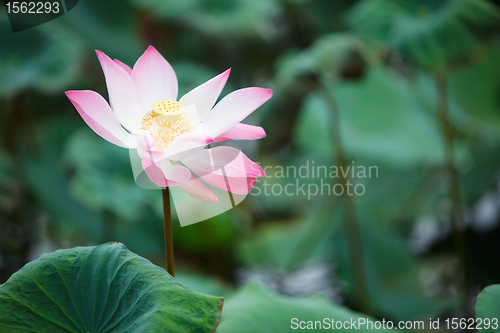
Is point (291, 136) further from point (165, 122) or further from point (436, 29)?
point (165, 122)

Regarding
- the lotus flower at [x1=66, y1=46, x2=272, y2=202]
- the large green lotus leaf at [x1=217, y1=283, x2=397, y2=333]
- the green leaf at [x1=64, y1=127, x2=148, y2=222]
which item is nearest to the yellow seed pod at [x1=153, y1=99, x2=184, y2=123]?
the lotus flower at [x1=66, y1=46, x2=272, y2=202]

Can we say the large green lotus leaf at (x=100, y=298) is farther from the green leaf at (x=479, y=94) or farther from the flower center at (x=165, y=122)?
the green leaf at (x=479, y=94)

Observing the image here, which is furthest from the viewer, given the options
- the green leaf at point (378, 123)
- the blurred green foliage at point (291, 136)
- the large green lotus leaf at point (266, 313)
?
the green leaf at point (378, 123)

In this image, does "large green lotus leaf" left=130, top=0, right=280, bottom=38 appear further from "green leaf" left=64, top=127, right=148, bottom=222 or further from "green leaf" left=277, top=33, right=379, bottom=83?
"green leaf" left=64, top=127, right=148, bottom=222

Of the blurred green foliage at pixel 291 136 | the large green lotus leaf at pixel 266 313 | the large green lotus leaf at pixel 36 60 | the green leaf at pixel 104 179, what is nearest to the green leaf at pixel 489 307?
the large green lotus leaf at pixel 266 313

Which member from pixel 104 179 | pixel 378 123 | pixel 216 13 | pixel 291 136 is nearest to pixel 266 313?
pixel 104 179

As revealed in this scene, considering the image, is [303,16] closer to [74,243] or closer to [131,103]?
[74,243]

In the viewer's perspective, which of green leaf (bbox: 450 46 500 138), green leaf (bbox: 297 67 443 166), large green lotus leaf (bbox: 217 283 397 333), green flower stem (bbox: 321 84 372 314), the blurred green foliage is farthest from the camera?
green leaf (bbox: 450 46 500 138)
